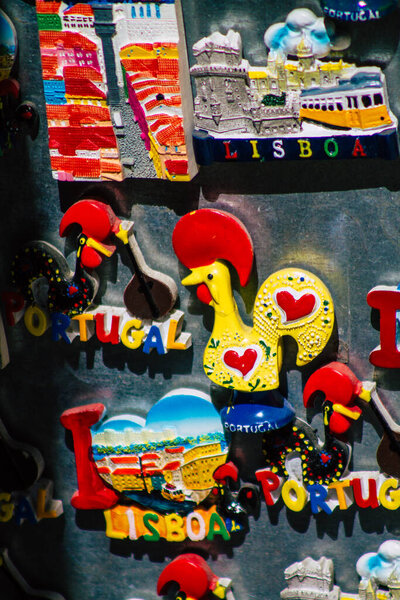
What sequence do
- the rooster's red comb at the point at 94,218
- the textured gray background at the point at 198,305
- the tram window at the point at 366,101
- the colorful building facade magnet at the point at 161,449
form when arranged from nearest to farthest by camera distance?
the tram window at the point at 366,101
the textured gray background at the point at 198,305
the rooster's red comb at the point at 94,218
the colorful building facade magnet at the point at 161,449

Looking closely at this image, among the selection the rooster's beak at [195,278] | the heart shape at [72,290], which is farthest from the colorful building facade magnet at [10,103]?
the rooster's beak at [195,278]

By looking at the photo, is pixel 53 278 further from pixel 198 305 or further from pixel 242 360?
pixel 242 360

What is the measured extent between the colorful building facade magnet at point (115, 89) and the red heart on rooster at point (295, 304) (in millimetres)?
381

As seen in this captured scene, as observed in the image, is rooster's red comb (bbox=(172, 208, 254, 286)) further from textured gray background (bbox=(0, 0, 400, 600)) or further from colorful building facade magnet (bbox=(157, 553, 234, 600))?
colorful building facade magnet (bbox=(157, 553, 234, 600))

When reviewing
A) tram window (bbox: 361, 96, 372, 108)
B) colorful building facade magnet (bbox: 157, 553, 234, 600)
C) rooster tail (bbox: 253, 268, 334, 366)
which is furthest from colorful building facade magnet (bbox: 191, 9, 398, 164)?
colorful building facade magnet (bbox: 157, 553, 234, 600)

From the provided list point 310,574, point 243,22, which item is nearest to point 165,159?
point 243,22

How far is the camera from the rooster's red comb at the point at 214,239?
2207 millimetres

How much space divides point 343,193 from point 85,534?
4.14 ft

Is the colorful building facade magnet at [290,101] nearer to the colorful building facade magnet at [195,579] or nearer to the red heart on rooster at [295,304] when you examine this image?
the red heart on rooster at [295,304]

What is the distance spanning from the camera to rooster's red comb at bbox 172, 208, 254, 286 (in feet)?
7.24

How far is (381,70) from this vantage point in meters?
2.03

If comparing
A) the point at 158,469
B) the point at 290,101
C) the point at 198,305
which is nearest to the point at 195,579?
the point at 158,469

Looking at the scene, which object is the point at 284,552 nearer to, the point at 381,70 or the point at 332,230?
the point at 332,230

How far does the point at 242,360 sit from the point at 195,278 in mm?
240
